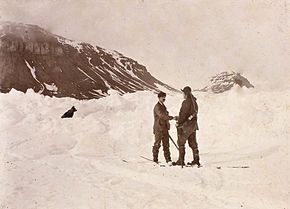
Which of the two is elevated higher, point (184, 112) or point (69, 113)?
point (69, 113)

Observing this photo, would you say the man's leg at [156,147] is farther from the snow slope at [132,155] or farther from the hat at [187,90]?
the hat at [187,90]

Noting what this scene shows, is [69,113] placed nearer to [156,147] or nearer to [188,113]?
[156,147]

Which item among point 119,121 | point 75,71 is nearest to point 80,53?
point 75,71

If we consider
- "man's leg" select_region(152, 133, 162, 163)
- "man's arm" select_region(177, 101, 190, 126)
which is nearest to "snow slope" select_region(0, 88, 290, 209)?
"man's leg" select_region(152, 133, 162, 163)

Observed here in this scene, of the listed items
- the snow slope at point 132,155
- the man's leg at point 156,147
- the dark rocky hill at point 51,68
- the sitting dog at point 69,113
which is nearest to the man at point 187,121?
the snow slope at point 132,155

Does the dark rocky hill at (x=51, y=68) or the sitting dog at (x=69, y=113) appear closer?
the sitting dog at (x=69, y=113)

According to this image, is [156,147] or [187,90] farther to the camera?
[156,147]

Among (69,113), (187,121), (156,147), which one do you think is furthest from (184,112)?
(69,113)

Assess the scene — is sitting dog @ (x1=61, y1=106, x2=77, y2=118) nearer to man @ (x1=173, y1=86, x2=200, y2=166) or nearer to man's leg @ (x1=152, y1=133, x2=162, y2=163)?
man's leg @ (x1=152, y1=133, x2=162, y2=163)

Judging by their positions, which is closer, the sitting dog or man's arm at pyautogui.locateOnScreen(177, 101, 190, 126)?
man's arm at pyautogui.locateOnScreen(177, 101, 190, 126)
